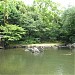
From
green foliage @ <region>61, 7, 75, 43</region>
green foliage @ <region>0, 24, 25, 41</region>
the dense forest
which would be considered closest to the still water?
green foliage @ <region>0, 24, 25, 41</region>

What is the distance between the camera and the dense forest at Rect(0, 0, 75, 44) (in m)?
23.6

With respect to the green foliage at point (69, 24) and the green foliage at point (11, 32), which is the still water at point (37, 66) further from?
the green foliage at point (69, 24)

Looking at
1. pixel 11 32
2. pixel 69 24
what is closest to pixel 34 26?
pixel 11 32

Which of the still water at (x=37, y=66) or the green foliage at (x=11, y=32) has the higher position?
the green foliage at (x=11, y=32)

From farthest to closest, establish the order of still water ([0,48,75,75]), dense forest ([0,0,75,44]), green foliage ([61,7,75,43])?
green foliage ([61,7,75,43])
dense forest ([0,0,75,44])
still water ([0,48,75,75])

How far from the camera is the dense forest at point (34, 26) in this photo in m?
23.6

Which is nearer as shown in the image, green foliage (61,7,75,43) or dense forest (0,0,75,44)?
dense forest (0,0,75,44)

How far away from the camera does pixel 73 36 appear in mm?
26594

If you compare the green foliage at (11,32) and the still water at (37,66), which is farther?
the green foliage at (11,32)

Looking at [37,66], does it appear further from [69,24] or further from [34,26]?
[69,24]

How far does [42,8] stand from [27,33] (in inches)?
237

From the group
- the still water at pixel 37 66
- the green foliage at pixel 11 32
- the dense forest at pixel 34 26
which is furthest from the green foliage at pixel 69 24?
the still water at pixel 37 66

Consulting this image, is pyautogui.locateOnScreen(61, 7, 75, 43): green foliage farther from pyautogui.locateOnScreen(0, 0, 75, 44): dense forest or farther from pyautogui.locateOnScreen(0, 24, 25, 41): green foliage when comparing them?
pyautogui.locateOnScreen(0, 24, 25, 41): green foliage

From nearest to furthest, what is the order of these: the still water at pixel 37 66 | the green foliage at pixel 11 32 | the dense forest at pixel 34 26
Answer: the still water at pixel 37 66 → the green foliage at pixel 11 32 → the dense forest at pixel 34 26
